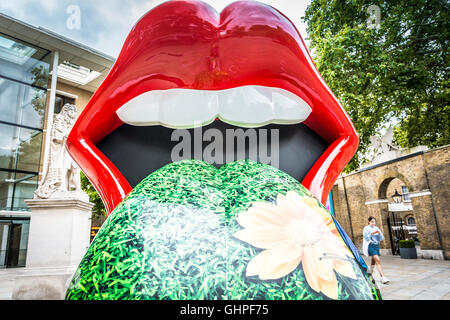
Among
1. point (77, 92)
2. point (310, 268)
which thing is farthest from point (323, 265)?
point (77, 92)

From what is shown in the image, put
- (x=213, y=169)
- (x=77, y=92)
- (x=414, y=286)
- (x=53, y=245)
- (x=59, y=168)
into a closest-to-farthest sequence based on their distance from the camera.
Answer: (x=213, y=169)
(x=53, y=245)
(x=59, y=168)
(x=414, y=286)
(x=77, y=92)

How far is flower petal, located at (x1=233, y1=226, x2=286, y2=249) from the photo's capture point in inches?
26.6

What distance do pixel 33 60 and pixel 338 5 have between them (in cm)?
1372

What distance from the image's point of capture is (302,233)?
0.71m

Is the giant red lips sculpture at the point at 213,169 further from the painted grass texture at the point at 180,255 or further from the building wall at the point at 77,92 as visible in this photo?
the building wall at the point at 77,92

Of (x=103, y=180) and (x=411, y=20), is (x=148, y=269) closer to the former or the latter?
(x=103, y=180)

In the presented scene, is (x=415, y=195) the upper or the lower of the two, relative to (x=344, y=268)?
upper

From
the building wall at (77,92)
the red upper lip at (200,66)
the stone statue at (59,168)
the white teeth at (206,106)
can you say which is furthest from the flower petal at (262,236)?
the building wall at (77,92)

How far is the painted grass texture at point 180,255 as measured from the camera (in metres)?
0.59

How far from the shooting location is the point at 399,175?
42.6ft

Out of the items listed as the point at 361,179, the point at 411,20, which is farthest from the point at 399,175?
the point at 411,20

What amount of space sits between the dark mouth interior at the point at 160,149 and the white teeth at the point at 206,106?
4cm

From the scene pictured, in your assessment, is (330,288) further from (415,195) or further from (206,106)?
(415,195)

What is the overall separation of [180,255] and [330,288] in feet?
1.07
